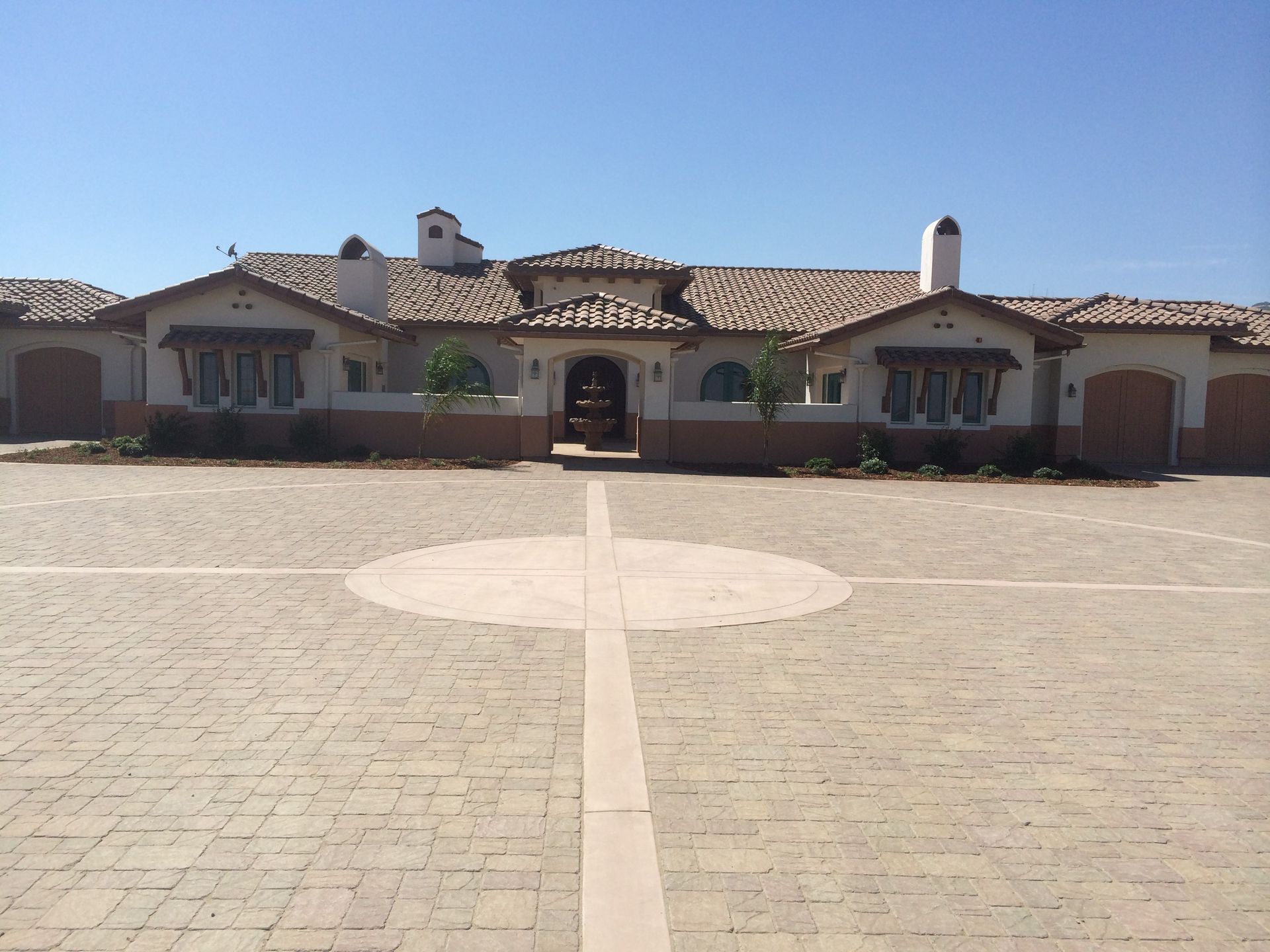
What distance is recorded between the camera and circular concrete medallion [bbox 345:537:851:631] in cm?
764

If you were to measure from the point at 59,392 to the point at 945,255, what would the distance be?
89.1 feet

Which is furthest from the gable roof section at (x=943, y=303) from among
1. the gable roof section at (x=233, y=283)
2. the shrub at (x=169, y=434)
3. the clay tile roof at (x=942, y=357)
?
the shrub at (x=169, y=434)

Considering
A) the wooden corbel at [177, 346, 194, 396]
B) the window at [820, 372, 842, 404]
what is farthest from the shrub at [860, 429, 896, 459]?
the wooden corbel at [177, 346, 194, 396]

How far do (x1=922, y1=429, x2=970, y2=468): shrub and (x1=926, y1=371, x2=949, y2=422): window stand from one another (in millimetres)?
438

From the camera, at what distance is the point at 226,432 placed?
2162cm

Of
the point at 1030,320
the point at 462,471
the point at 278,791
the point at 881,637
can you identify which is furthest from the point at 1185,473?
the point at 278,791

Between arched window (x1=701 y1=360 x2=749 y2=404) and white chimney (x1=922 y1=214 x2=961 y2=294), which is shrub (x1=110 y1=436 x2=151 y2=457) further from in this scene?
white chimney (x1=922 y1=214 x2=961 y2=294)

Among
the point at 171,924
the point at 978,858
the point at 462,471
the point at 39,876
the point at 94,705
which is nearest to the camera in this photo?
the point at 171,924

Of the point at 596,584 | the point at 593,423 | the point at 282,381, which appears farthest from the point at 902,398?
the point at 596,584

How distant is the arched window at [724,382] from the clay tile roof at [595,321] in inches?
209

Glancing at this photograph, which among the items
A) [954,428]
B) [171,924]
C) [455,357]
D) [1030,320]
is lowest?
[171,924]

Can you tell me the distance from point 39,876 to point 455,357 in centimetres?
1831

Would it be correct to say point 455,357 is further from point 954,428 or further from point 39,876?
point 39,876

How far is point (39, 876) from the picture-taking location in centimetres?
354
